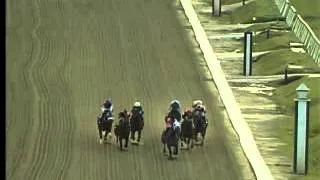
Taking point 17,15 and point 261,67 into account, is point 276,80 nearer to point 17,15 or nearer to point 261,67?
point 261,67

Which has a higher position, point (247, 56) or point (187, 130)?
point (247, 56)

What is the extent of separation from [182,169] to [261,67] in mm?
6733

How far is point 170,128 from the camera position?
1270cm

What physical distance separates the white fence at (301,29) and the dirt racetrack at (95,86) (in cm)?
237

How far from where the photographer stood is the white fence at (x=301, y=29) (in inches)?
740

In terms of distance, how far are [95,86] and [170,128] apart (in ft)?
16.9

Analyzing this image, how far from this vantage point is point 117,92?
17.3 metres

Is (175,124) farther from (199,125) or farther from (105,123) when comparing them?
(105,123)

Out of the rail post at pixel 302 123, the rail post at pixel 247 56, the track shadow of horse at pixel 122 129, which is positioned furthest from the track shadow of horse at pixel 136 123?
the rail post at pixel 247 56

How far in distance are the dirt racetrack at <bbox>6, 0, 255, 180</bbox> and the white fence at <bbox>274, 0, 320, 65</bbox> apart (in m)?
2.37

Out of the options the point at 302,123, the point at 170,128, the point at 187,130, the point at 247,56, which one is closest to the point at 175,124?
the point at 170,128

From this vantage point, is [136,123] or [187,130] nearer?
[187,130]

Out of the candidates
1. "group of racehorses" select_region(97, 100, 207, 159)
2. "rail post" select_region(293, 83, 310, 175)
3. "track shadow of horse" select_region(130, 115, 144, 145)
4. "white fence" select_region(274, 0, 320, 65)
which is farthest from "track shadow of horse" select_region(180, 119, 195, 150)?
"white fence" select_region(274, 0, 320, 65)

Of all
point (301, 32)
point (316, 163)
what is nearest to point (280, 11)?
point (301, 32)
